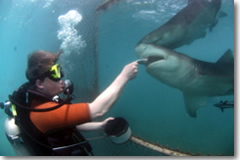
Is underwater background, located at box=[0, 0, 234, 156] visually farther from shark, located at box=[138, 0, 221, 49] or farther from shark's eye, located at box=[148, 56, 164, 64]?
shark's eye, located at box=[148, 56, 164, 64]

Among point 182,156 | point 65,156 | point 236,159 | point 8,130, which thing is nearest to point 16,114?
point 8,130

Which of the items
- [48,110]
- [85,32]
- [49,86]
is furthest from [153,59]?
[85,32]

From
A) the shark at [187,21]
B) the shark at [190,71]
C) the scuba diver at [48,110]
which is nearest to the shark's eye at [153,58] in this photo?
the shark at [190,71]

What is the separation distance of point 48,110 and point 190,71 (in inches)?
119

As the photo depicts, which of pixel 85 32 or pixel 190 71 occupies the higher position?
pixel 85 32

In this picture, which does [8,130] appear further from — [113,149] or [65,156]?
[113,149]

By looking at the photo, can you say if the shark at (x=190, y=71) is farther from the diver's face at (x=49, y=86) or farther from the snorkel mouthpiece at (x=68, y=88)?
the diver's face at (x=49, y=86)

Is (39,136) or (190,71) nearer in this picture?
(39,136)

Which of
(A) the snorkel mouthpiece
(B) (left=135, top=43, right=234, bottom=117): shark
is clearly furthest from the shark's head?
(A) the snorkel mouthpiece

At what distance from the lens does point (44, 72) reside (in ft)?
6.36

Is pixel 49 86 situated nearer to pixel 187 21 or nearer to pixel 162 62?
→ pixel 162 62

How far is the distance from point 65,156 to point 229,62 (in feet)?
11.6

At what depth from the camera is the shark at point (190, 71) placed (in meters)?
3.61

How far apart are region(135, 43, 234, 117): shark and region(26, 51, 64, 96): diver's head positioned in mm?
1797
